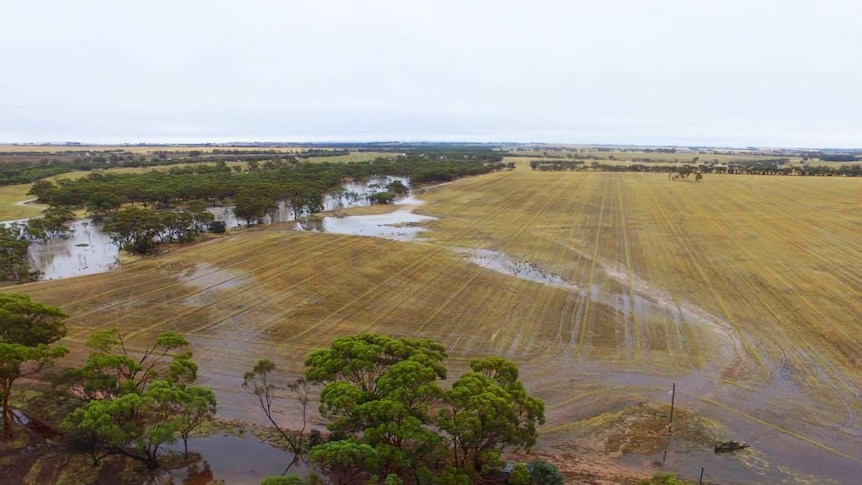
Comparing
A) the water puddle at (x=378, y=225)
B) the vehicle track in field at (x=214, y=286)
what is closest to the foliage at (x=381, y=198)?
the water puddle at (x=378, y=225)

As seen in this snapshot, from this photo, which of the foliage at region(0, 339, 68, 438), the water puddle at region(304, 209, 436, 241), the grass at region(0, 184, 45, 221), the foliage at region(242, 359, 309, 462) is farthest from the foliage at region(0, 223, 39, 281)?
the foliage at region(242, 359, 309, 462)

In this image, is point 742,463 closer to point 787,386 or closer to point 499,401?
point 787,386

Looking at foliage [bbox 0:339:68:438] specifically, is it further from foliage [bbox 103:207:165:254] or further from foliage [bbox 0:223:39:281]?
A: foliage [bbox 103:207:165:254]

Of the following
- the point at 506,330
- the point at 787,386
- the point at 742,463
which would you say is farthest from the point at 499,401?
the point at 787,386

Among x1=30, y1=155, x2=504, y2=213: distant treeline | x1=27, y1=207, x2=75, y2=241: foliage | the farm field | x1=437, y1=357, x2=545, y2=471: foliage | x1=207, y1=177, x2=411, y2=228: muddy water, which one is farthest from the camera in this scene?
x1=30, y1=155, x2=504, y2=213: distant treeline

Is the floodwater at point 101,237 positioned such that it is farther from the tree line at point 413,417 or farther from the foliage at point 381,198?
the tree line at point 413,417
